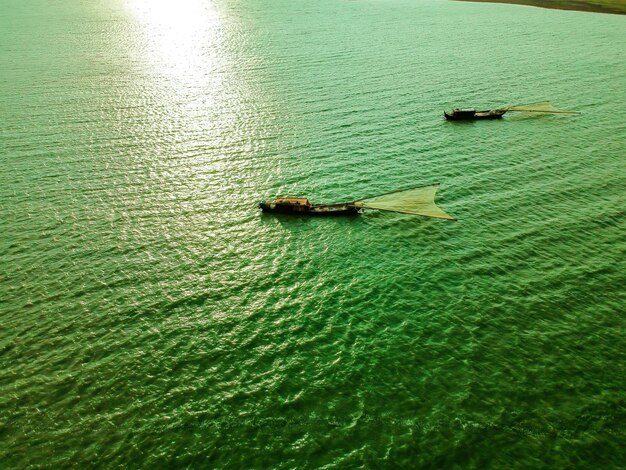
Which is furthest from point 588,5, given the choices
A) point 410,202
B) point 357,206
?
point 357,206

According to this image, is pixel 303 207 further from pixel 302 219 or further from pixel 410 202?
pixel 410 202

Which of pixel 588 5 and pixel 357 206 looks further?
pixel 588 5

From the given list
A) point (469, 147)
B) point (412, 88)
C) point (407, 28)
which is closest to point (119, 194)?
point (469, 147)

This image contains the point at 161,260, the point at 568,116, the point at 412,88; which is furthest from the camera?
the point at 412,88

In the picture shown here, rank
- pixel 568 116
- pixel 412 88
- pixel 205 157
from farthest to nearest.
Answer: pixel 412 88, pixel 568 116, pixel 205 157

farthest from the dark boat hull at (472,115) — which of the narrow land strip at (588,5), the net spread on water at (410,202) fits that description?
the narrow land strip at (588,5)

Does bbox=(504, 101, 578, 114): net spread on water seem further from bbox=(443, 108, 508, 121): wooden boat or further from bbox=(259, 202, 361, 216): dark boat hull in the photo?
bbox=(259, 202, 361, 216): dark boat hull

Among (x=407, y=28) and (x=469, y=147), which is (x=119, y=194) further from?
(x=407, y=28)
